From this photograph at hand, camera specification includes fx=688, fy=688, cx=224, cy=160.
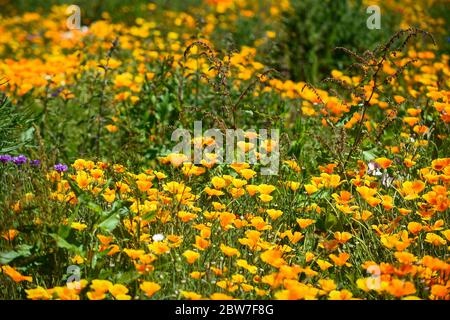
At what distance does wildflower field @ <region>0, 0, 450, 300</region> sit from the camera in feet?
8.34

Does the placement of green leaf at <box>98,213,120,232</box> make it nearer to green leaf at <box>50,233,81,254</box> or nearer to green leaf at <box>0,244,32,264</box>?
green leaf at <box>50,233,81,254</box>

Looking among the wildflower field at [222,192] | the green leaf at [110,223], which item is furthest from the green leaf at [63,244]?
the green leaf at [110,223]

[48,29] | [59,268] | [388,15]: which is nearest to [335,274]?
[59,268]

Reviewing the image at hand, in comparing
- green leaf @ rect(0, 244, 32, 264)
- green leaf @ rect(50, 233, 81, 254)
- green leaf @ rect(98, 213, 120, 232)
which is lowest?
green leaf @ rect(0, 244, 32, 264)

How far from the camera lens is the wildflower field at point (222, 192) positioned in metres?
2.54

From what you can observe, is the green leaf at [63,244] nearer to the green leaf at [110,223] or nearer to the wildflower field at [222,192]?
the wildflower field at [222,192]

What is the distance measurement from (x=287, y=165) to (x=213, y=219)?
0.82m

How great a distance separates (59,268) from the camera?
104 inches

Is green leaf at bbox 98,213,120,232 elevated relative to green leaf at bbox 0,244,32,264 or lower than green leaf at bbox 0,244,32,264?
elevated

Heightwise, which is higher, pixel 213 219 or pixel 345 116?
pixel 345 116

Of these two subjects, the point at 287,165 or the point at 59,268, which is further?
the point at 287,165

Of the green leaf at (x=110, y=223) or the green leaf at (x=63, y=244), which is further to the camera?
the green leaf at (x=110, y=223)

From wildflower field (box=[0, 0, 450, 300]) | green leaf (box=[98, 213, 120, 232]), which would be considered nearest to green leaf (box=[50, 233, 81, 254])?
wildflower field (box=[0, 0, 450, 300])
